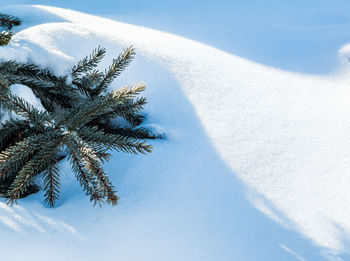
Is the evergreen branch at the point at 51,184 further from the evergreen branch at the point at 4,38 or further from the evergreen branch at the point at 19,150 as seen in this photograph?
the evergreen branch at the point at 4,38

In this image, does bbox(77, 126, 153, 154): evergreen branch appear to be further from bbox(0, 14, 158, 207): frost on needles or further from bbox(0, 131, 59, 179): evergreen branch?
bbox(0, 131, 59, 179): evergreen branch

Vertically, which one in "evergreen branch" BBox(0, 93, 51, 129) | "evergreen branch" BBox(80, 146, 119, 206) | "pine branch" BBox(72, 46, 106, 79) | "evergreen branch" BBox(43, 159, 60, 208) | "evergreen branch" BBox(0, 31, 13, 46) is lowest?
"evergreen branch" BBox(43, 159, 60, 208)

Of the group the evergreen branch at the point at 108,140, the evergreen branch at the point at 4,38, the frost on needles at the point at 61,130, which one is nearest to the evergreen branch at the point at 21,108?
the frost on needles at the point at 61,130

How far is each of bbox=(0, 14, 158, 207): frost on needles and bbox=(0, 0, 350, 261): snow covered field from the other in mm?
86

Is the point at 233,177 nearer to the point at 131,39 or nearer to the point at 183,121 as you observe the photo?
the point at 183,121

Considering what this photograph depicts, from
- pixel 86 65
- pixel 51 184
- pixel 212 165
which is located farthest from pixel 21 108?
pixel 212 165

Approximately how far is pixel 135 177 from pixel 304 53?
5.82 ft

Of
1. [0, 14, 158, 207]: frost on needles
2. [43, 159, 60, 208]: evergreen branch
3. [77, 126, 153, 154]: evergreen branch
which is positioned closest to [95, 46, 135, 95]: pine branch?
[0, 14, 158, 207]: frost on needles

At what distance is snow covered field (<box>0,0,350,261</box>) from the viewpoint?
115cm

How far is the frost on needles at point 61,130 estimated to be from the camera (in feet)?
3.70

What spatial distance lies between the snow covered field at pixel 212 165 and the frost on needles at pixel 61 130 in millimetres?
86

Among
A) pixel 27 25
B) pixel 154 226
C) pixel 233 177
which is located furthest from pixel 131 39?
pixel 154 226

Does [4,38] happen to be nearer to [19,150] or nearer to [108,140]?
[19,150]

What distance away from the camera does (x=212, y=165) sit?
1.46m
